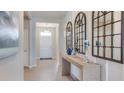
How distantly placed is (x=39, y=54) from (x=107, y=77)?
7.92 m

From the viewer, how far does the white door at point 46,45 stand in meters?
10.1

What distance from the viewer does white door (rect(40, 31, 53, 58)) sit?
33.3ft

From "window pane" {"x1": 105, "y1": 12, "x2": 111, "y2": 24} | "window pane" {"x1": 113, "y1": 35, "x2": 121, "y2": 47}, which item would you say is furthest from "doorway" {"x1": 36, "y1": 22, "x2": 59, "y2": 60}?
"window pane" {"x1": 113, "y1": 35, "x2": 121, "y2": 47}

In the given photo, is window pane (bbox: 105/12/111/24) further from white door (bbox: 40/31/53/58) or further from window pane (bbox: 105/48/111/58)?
white door (bbox: 40/31/53/58)

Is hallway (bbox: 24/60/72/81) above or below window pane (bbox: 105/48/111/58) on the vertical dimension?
below

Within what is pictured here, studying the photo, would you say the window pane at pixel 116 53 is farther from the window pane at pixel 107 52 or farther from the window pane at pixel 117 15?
the window pane at pixel 117 15

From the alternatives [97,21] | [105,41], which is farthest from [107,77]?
[97,21]

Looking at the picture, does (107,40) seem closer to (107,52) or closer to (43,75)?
(107,52)

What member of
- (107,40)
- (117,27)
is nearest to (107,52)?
(107,40)

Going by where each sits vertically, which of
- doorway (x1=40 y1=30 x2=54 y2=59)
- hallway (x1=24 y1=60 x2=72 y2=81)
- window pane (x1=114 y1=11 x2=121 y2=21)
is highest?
window pane (x1=114 y1=11 x2=121 y2=21)

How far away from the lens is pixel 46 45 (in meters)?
10.3

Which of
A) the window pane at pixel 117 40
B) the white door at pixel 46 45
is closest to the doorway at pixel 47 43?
the white door at pixel 46 45
